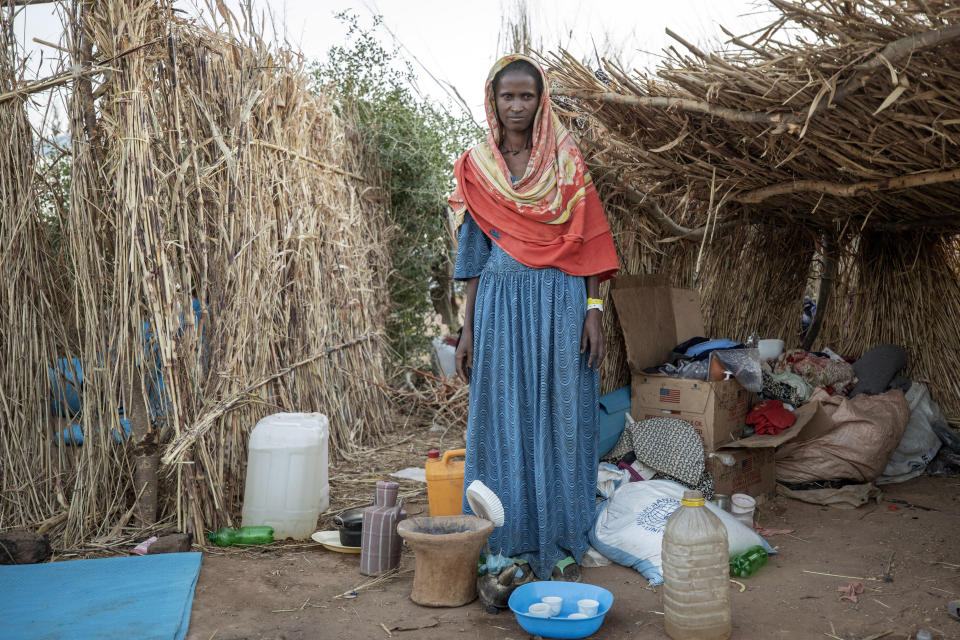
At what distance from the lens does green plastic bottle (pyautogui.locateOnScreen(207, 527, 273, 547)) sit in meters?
3.39

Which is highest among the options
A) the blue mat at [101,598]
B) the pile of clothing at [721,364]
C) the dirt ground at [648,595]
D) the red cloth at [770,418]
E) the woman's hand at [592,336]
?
the woman's hand at [592,336]

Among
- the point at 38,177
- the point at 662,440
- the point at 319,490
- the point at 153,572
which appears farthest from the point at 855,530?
the point at 38,177

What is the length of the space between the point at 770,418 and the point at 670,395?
22.5 inches

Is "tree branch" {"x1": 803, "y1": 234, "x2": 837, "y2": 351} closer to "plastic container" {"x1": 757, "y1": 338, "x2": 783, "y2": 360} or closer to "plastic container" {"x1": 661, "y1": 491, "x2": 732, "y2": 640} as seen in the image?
"plastic container" {"x1": 757, "y1": 338, "x2": 783, "y2": 360}

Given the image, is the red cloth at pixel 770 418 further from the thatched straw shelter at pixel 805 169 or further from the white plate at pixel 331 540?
the white plate at pixel 331 540

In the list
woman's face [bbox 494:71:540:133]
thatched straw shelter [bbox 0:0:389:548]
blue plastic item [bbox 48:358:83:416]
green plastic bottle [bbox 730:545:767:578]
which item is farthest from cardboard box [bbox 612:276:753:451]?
blue plastic item [bbox 48:358:83:416]

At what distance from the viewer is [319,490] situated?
3.73 m

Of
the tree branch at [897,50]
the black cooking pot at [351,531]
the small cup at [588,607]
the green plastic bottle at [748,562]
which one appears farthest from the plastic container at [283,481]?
the tree branch at [897,50]

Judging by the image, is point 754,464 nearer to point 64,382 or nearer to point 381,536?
point 381,536

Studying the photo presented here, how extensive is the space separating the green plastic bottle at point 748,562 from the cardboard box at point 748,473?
67 centimetres

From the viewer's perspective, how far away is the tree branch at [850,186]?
310 centimetres

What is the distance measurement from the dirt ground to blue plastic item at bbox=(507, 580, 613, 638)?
12 centimetres

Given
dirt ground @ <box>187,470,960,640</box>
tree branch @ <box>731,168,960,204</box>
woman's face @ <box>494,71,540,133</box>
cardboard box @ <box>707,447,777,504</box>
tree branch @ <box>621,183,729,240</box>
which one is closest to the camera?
dirt ground @ <box>187,470,960,640</box>

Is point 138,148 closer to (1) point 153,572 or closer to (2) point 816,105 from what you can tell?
(1) point 153,572
